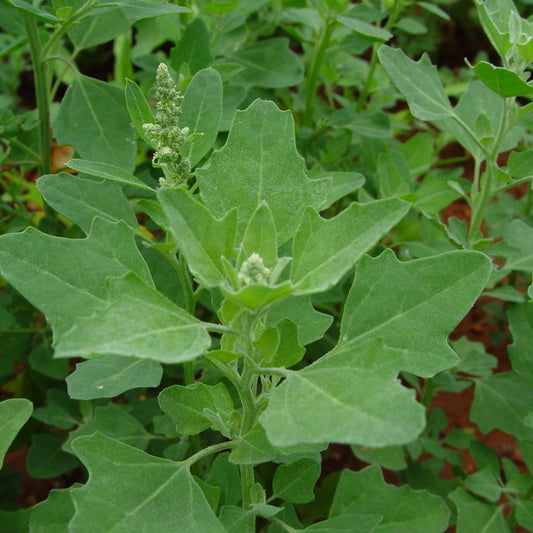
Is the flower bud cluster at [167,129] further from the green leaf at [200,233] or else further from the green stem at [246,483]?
the green stem at [246,483]

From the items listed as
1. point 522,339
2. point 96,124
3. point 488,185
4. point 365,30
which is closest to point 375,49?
point 365,30

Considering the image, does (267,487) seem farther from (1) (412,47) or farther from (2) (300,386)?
(1) (412,47)

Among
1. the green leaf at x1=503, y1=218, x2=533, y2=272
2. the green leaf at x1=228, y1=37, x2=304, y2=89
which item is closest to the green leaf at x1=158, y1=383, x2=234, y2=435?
the green leaf at x1=503, y1=218, x2=533, y2=272

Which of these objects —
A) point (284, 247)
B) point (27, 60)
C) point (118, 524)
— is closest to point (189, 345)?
point (118, 524)

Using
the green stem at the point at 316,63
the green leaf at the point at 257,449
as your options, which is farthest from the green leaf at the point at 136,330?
the green stem at the point at 316,63

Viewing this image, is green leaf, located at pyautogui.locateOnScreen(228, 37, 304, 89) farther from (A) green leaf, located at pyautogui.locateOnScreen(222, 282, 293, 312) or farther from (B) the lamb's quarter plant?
(A) green leaf, located at pyautogui.locateOnScreen(222, 282, 293, 312)

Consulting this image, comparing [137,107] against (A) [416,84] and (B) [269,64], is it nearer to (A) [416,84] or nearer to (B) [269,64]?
(A) [416,84]
